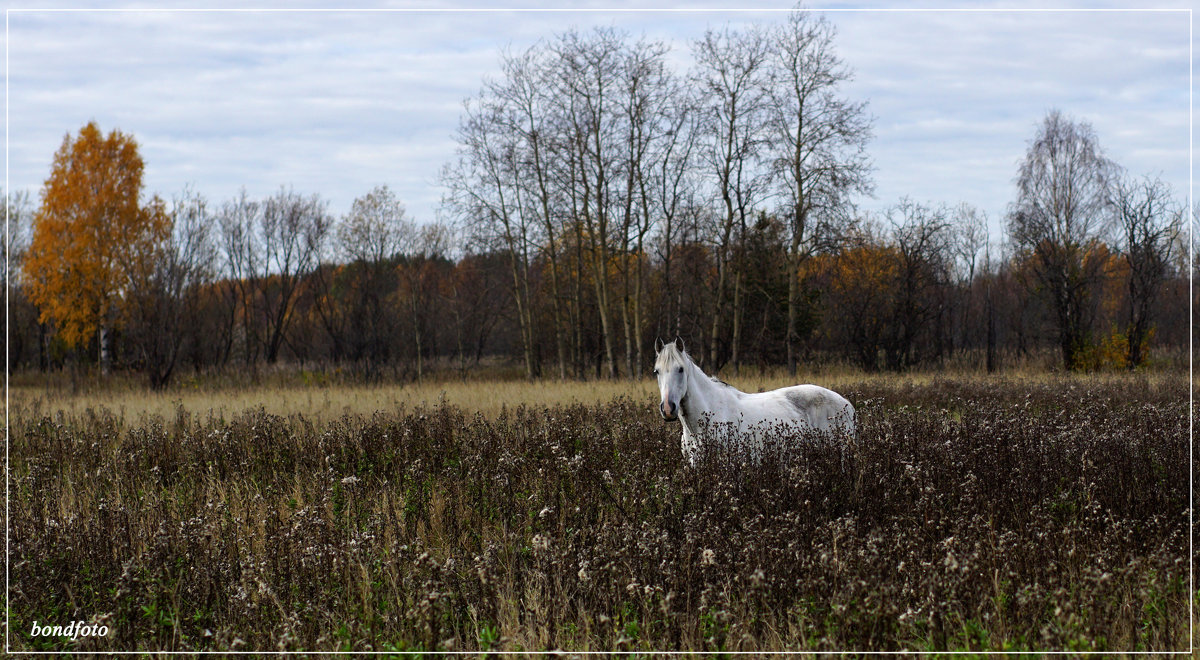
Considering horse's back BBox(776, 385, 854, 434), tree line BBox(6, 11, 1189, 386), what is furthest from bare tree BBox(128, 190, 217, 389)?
horse's back BBox(776, 385, 854, 434)

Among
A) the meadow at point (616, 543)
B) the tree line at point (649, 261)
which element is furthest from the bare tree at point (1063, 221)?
the meadow at point (616, 543)

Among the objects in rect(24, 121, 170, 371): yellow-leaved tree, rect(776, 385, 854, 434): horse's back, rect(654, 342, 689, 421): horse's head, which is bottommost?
rect(776, 385, 854, 434): horse's back

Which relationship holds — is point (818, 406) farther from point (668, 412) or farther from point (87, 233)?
point (87, 233)

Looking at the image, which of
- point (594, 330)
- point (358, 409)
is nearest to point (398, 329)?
point (594, 330)

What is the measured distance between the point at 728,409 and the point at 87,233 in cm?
3129

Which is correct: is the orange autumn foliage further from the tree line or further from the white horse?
the white horse

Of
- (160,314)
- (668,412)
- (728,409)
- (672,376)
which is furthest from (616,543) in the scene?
(160,314)

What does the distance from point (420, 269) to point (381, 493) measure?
112 ft

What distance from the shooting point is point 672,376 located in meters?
7.23

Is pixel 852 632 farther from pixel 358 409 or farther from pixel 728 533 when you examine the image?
pixel 358 409

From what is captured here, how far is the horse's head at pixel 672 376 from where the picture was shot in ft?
23.2

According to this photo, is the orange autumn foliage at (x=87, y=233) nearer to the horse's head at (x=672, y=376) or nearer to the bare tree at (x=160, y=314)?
the bare tree at (x=160, y=314)

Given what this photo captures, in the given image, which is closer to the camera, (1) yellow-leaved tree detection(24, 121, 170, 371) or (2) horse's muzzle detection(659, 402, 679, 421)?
(2) horse's muzzle detection(659, 402, 679, 421)

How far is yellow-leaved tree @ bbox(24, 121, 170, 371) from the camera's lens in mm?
31297
